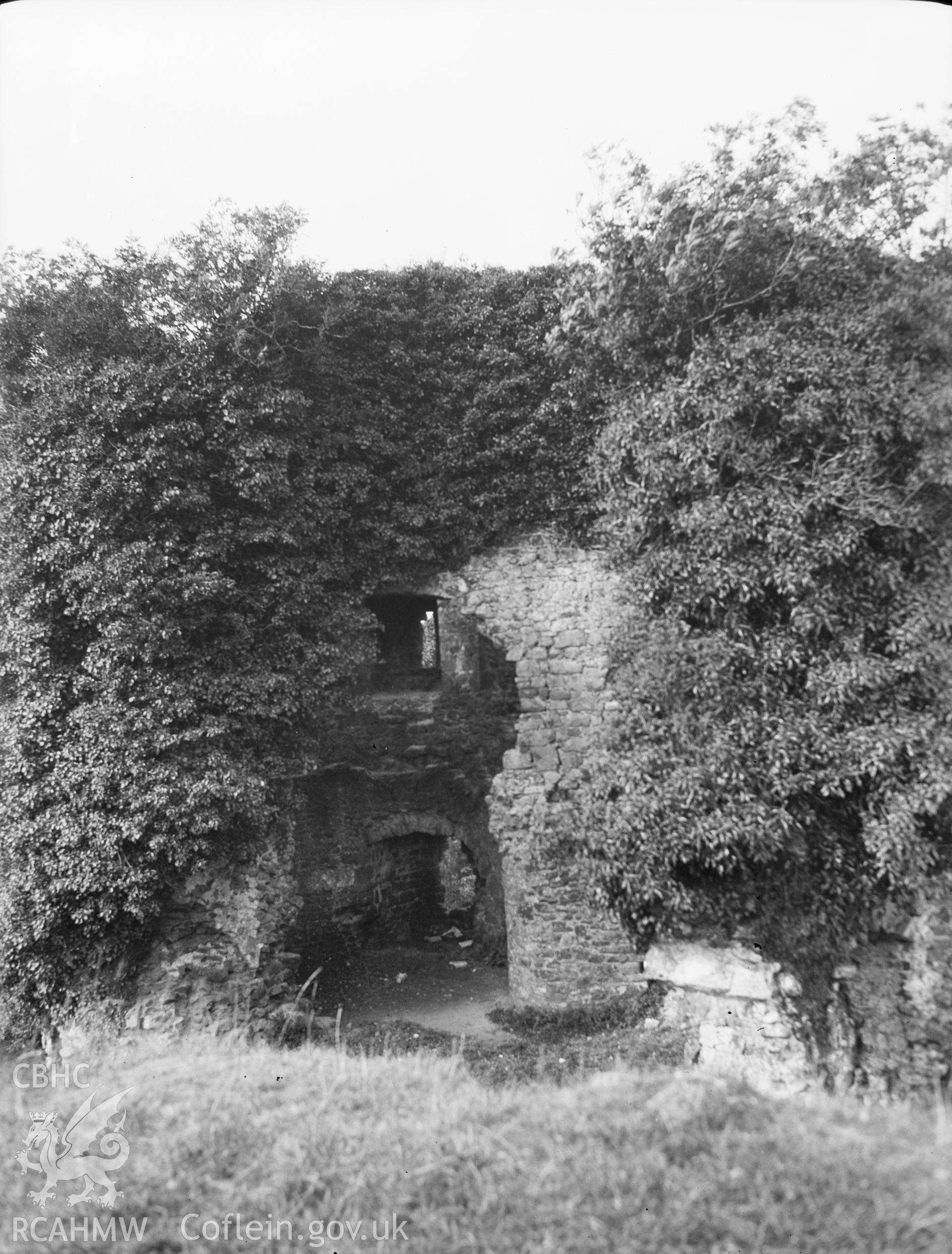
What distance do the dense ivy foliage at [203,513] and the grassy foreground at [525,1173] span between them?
4061 mm

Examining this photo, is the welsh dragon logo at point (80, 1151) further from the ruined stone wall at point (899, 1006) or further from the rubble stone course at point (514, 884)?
the ruined stone wall at point (899, 1006)

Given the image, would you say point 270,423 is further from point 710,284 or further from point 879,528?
point 879,528

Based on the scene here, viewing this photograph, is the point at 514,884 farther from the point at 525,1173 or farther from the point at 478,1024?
the point at 525,1173

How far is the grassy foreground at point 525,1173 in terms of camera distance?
4566mm

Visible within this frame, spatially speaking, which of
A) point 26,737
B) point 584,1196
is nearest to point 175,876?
point 26,737

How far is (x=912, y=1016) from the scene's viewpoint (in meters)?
7.86

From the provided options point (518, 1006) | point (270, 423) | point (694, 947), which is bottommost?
point (518, 1006)

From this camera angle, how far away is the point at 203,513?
10.8 meters

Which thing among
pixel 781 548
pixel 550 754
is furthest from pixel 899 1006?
pixel 550 754

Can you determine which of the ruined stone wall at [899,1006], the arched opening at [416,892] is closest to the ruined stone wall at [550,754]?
the arched opening at [416,892]

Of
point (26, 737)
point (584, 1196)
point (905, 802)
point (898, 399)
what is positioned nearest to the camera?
point (584, 1196)

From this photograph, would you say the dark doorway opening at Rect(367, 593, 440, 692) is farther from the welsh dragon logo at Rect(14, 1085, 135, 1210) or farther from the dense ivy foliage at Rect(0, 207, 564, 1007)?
the welsh dragon logo at Rect(14, 1085, 135, 1210)

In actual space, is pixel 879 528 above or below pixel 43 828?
above

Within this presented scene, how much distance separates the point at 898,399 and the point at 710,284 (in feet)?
7.31
